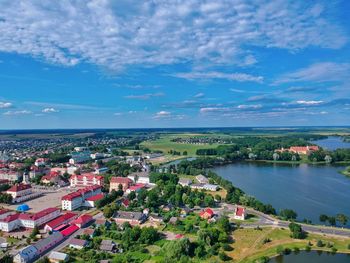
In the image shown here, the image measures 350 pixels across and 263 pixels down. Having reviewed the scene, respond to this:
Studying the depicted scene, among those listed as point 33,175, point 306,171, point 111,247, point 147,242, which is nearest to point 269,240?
point 147,242

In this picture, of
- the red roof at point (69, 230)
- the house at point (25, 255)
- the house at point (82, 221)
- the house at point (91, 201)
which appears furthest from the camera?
the house at point (91, 201)

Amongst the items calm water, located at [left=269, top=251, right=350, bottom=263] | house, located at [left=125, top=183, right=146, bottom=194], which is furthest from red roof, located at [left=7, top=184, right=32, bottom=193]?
calm water, located at [left=269, top=251, right=350, bottom=263]

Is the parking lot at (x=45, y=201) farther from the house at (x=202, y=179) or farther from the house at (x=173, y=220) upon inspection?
the house at (x=202, y=179)

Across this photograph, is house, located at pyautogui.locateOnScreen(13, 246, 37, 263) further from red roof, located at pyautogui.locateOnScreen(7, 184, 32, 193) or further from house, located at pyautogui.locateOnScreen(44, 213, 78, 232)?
red roof, located at pyautogui.locateOnScreen(7, 184, 32, 193)

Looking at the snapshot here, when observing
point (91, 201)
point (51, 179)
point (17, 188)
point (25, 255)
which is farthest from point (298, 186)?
point (17, 188)

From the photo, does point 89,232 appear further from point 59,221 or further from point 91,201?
point 91,201

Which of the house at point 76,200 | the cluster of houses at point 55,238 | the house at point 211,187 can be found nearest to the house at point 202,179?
the house at point 211,187

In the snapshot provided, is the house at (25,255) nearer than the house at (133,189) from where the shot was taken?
Yes
